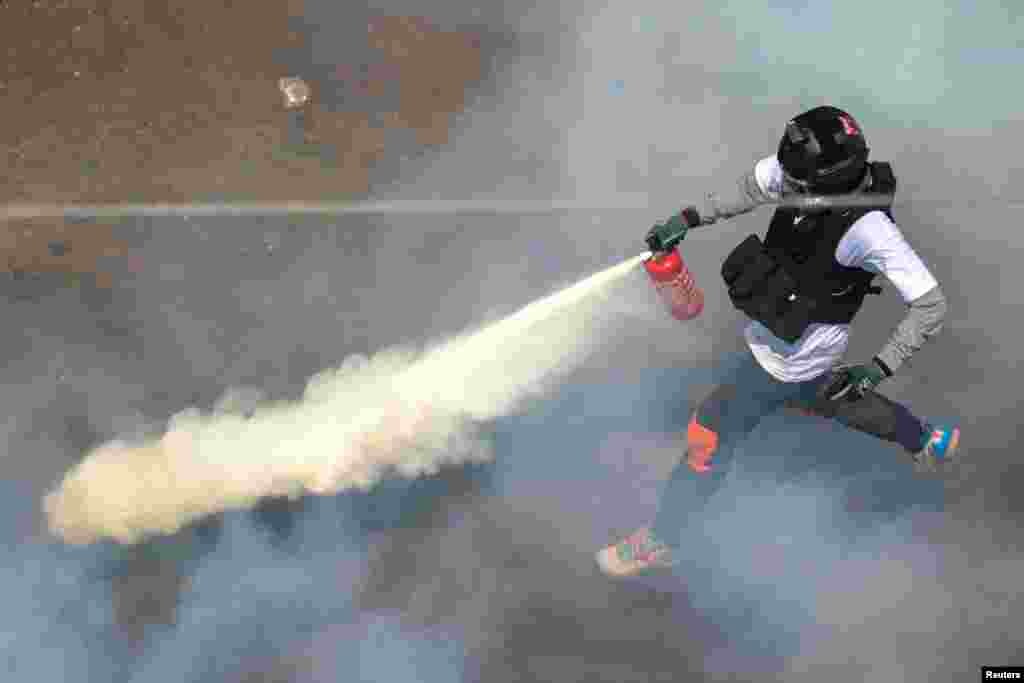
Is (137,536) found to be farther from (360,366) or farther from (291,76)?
(291,76)

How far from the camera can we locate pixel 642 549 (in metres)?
5.12

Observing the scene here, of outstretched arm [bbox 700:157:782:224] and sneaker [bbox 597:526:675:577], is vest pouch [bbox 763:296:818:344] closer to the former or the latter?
outstretched arm [bbox 700:157:782:224]

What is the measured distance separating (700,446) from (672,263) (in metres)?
0.85

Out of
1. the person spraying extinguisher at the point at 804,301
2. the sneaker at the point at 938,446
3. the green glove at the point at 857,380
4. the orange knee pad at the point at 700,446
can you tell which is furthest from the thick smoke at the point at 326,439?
the sneaker at the point at 938,446

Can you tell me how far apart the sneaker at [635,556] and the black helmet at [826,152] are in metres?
1.87

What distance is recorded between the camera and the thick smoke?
5.08 metres

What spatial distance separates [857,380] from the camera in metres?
4.39

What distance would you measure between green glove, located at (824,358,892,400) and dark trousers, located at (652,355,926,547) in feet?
0.81

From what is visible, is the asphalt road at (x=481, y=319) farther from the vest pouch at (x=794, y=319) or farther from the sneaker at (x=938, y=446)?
the vest pouch at (x=794, y=319)

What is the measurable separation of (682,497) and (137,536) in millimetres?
2578

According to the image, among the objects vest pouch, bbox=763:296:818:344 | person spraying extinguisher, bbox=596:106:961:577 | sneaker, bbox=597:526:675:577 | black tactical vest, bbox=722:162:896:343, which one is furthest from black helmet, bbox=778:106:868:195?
sneaker, bbox=597:526:675:577

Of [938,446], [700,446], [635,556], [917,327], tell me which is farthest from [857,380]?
[635,556]

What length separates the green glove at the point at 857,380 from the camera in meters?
4.34

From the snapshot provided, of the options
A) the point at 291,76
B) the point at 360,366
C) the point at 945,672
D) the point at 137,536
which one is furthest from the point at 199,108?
the point at 945,672
